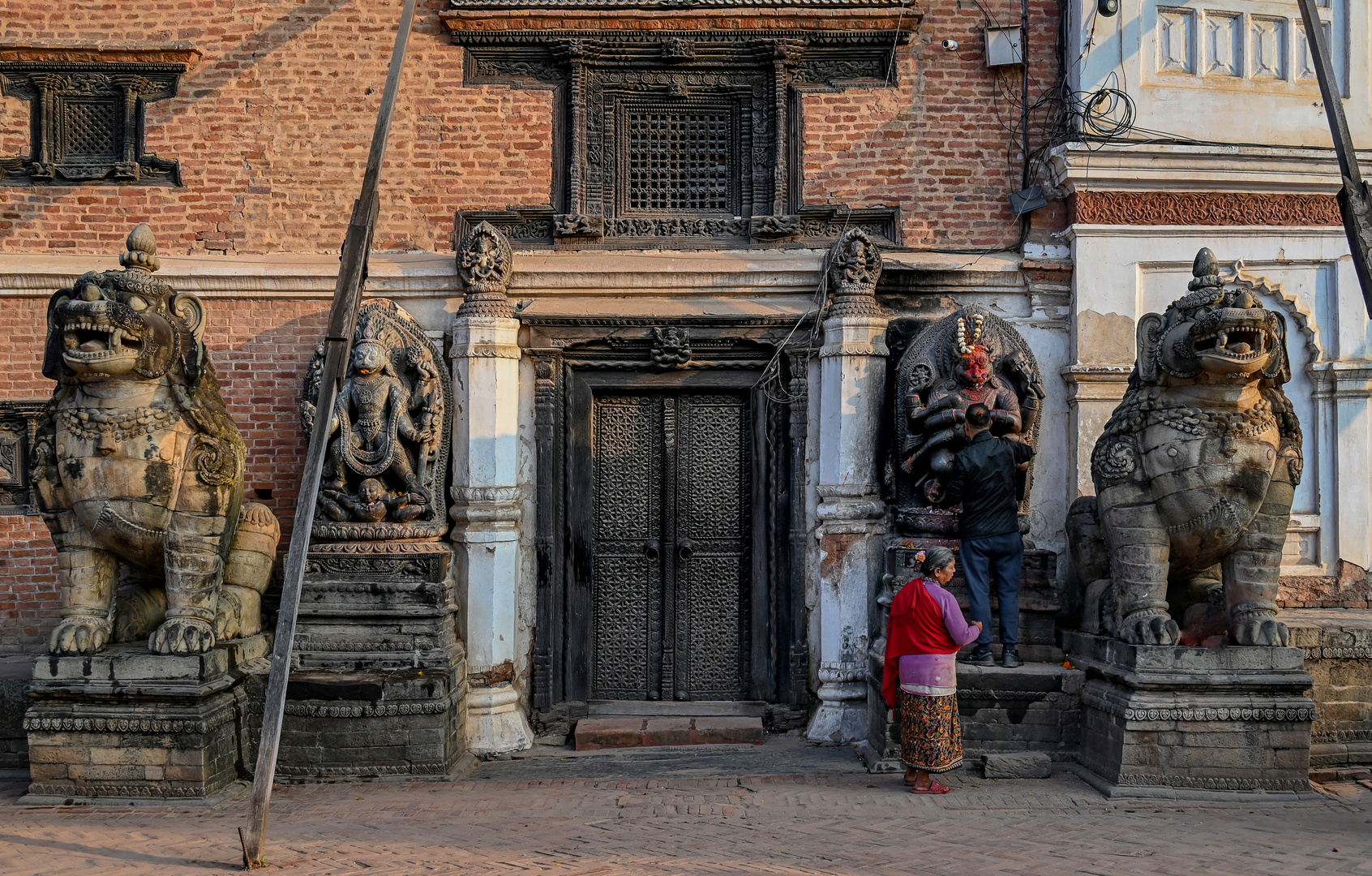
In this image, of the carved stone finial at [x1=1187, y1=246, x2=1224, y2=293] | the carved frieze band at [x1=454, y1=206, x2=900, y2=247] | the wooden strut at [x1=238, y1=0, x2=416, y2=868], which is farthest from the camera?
the carved frieze band at [x1=454, y1=206, x2=900, y2=247]

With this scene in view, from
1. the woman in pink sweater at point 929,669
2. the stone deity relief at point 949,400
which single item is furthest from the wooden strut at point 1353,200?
the woman in pink sweater at point 929,669

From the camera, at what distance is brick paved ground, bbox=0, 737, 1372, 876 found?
4.97 metres

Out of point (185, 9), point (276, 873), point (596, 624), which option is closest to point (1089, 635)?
point (596, 624)

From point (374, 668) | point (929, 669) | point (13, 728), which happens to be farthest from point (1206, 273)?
point (13, 728)

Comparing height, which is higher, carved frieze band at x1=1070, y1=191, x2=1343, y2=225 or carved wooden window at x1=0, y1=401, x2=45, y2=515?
carved frieze band at x1=1070, y1=191, x2=1343, y2=225

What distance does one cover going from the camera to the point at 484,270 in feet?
25.2

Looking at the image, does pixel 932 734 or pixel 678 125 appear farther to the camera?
pixel 678 125

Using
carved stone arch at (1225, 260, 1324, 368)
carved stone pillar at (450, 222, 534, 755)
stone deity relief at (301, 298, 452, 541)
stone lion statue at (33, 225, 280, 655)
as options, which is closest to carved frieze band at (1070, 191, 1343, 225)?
carved stone arch at (1225, 260, 1324, 368)

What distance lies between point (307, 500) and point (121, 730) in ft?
7.34

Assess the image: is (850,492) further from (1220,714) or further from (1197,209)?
(1197,209)

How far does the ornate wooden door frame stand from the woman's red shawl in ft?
5.19

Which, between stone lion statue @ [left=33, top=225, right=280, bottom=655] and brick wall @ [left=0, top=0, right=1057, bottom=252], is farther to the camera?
brick wall @ [left=0, top=0, right=1057, bottom=252]

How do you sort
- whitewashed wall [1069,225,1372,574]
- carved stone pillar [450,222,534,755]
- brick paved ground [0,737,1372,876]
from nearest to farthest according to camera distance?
brick paved ground [0,737,1372,876]
carved stone pillar [450,222,534,755]
whitewashed wall [1069,225,1372,574]

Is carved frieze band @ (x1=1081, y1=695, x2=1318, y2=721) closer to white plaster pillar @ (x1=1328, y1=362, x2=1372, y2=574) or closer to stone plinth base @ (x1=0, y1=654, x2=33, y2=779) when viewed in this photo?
white plaster pillar @ (x1=1328, y1=362, x2=1372, y2=574)
